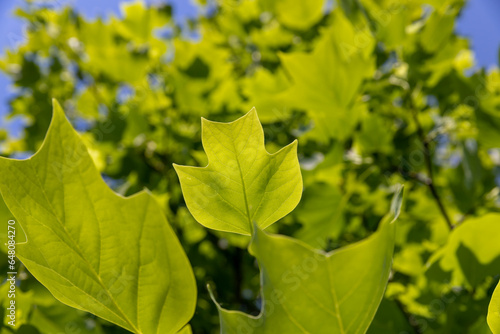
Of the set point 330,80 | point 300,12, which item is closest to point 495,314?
point 330,80

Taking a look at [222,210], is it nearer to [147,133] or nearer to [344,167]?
[344,167]

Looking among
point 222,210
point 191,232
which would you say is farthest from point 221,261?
point 222,210

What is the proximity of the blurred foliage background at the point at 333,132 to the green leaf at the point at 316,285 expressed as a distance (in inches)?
12.1

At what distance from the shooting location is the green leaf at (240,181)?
0.41m

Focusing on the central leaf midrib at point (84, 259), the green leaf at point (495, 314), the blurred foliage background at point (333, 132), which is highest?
the green leaf at point (495, 314)

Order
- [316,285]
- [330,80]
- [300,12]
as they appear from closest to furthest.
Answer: [316,285] → [330,80] → [300,12]

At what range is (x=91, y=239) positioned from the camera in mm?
409

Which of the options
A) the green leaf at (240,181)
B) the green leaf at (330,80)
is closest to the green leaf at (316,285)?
the green leaf at (240,181)

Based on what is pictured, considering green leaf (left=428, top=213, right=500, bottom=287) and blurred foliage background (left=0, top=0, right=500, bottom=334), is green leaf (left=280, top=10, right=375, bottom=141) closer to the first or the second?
blurred foliage background (left=0, top=0, right=500, bottom=334)

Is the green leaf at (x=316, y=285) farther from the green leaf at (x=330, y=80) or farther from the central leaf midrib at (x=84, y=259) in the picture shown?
the green leaf at (x=330, y=80)

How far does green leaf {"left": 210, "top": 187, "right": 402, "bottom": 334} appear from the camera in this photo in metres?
0.34

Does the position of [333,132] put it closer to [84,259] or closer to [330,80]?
[330,80]

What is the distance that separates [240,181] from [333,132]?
2.19ft

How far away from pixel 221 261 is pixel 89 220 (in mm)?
1214
